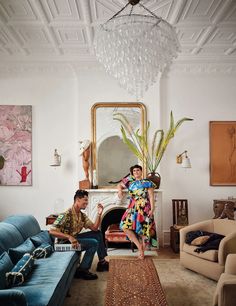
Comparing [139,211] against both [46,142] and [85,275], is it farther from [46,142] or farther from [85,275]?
[46,142]

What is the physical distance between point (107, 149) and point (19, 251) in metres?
3.00

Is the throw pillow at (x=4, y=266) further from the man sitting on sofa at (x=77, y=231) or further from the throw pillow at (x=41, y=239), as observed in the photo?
the man sitting on sofa at (x=77, y=231)

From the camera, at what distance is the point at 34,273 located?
2814 mm

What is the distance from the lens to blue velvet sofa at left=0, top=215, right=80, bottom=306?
6.73 ft

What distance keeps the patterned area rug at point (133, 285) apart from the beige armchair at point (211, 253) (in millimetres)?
839

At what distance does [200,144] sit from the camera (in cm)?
580

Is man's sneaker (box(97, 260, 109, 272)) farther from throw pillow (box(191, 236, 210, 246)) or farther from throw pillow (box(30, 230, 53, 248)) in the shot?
throw pillow (box(191, 236, 210, 246))

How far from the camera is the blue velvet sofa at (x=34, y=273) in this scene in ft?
6.73

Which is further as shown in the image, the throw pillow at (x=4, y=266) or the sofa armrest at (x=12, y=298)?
the throw pillow at (x=4, y=266)

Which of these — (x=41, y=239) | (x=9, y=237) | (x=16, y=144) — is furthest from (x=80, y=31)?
(x=9, y=237)

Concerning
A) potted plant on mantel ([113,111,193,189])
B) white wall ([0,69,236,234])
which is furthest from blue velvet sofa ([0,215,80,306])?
potted plant on mantel ([113,111,193,189])


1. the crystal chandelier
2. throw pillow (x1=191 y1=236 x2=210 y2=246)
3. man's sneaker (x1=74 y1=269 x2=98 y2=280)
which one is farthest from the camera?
throw pillow (x1=191 y1=236 x2=210 y2=246)

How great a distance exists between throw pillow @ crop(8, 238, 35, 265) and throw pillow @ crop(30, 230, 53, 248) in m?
0.19

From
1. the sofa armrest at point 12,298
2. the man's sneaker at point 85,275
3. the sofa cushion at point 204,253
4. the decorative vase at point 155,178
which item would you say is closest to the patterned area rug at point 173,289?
the man's sneaker at point 85,275
